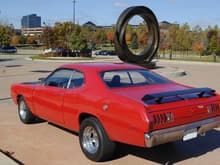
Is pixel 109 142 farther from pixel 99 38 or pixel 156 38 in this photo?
pixel 99 38

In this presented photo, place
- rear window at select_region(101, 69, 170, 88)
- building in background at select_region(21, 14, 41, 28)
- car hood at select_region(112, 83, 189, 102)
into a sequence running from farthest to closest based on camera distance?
building in background at select_region(21, 14, 41, 28)
rear window at select_region(101, 69, 170, 88)
car hood at select_region(112, 83, 189, 102)

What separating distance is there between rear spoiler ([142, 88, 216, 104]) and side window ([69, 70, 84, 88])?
1483mm

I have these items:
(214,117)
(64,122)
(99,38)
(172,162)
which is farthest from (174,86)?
(99,38)

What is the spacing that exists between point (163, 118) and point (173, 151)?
1.52 m

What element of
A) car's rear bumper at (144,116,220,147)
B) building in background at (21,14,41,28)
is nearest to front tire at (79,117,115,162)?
car's rear bumper at (144,116,220,147)

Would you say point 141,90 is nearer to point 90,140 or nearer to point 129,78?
point 129,78

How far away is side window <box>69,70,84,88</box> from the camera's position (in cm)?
636

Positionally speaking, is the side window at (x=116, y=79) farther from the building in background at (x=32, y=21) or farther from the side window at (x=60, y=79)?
the building in background at (x=32, y=21)

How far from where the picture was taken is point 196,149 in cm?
654

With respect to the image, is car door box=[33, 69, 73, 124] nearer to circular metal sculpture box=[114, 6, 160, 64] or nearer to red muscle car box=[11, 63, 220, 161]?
red muscle car box=[11, 63, 220, 161]

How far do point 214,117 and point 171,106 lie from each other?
103 cm

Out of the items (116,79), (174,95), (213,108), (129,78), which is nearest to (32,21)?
(129,78)

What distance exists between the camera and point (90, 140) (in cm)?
593

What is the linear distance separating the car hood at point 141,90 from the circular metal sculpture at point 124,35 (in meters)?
17.4
